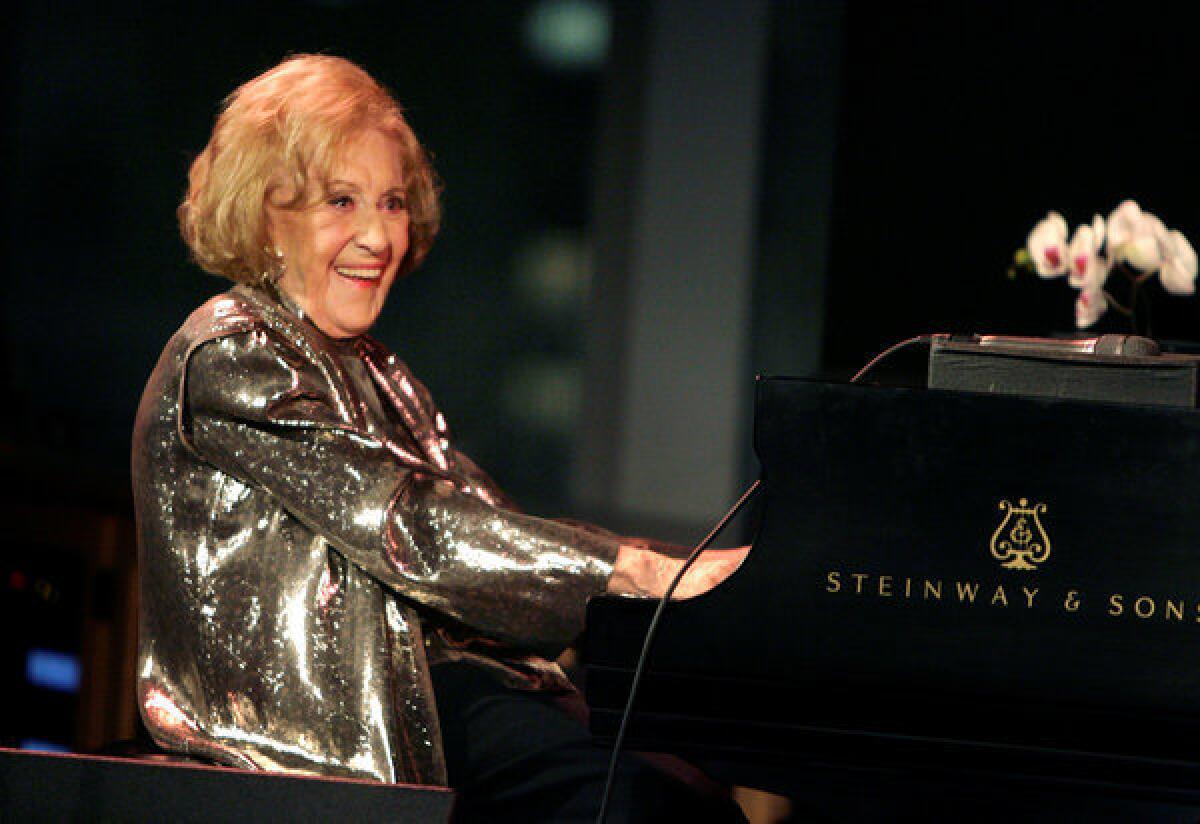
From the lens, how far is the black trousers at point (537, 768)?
1776 mm

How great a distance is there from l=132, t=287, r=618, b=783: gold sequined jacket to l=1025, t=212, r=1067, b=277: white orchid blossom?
1.37 m

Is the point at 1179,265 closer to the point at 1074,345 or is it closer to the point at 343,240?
the point at 1074,345

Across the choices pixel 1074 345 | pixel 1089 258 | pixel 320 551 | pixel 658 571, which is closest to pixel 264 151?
pixel 320 551

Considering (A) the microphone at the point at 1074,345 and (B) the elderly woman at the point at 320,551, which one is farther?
(B) the elderly woman at the point at 320,551

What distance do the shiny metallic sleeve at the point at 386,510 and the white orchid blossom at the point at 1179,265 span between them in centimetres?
144

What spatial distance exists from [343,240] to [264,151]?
0.15m

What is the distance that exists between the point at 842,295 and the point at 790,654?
2255 mm

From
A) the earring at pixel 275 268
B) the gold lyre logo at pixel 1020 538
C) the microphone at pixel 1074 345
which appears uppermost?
the earring at pixel 275 268

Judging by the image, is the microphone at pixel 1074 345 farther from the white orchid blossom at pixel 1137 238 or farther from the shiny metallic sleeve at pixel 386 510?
the white orchid blossom at pixel 1137 238

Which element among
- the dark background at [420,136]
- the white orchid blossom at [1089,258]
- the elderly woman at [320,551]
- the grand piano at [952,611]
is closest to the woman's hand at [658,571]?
the elderly woman at [320,551]

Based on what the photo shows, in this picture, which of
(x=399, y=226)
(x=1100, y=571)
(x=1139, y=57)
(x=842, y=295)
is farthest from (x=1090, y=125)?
(x=1100, y=571)

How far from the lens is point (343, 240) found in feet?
6.42

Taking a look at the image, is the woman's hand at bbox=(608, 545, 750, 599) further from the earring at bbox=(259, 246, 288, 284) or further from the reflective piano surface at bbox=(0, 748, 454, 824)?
the earring at bbox=(259, 246, 288, 284)

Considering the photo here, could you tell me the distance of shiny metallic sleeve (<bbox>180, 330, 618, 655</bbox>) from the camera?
1647 mm
